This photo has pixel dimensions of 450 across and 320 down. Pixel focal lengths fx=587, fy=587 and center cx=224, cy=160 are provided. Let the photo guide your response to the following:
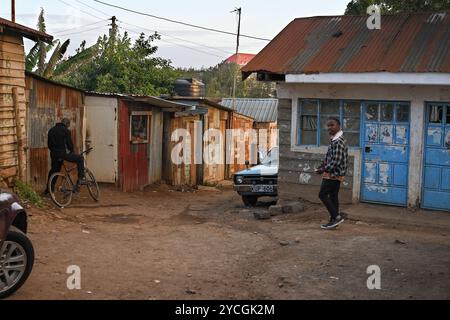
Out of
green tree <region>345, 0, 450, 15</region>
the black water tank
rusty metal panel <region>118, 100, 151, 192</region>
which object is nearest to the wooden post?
rusty metal panel <region>118, 100, 151, 192</region>

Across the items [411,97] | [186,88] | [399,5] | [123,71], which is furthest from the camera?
[123,71]

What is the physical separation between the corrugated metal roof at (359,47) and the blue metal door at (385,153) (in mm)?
920

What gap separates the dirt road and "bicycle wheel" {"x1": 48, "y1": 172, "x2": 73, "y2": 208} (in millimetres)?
327

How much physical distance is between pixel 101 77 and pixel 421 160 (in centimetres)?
1632

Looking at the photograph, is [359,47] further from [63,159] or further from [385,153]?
[63,159]

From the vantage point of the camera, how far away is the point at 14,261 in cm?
581

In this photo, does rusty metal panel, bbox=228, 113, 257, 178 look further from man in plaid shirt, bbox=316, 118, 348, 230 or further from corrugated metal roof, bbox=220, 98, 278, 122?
man in plaid shirt, bbox=316, 118, 348, 230

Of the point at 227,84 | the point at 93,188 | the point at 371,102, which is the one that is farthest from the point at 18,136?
the point at 227,84

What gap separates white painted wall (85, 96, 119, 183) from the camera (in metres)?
15.3

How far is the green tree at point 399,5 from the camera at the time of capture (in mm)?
15496

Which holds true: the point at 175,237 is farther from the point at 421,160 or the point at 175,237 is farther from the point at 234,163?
the point at 234,163

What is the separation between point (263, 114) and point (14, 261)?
2697cm
